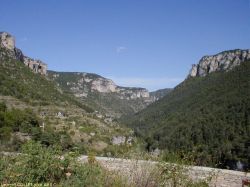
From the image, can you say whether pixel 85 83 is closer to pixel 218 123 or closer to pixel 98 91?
pixel 98 91

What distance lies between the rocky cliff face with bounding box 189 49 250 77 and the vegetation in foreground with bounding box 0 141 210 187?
3448 inches

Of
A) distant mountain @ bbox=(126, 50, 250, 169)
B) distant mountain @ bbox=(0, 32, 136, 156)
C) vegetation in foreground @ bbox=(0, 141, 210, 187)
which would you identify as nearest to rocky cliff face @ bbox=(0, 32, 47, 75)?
distant mountain @ bbox=(0, 32, 136, 156)

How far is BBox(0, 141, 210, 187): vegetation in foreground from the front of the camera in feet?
15.2

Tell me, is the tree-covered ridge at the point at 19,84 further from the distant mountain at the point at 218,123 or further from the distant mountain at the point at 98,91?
the distant mountain at the point at 98,91

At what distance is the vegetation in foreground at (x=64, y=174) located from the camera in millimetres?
4633

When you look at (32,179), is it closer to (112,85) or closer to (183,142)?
(183,142)

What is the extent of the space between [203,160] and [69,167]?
219 centimetres

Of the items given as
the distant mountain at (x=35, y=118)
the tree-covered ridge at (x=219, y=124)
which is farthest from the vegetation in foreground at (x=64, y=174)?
the tree-covered ridge at (x=219, y=124)

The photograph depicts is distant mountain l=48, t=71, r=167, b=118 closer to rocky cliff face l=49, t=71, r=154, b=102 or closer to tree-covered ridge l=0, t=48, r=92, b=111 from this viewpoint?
rocky cliff face l=49, t=71, r=154, b=102

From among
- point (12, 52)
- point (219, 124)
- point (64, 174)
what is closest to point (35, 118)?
point (64, 174)

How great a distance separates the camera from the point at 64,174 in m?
5.16

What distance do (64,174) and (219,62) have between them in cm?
10820

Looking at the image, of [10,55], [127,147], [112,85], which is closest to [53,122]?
[10,55]

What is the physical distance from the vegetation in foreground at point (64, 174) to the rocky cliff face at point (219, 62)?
8757cm
